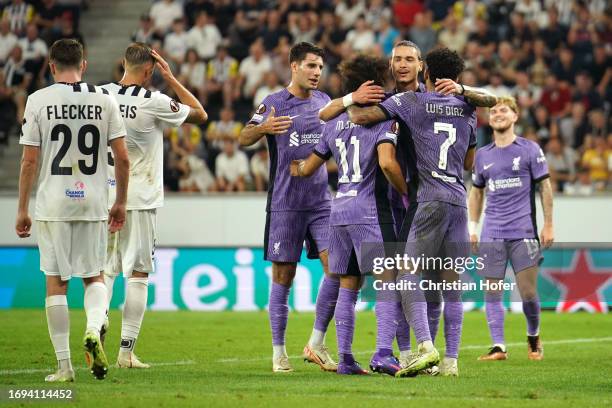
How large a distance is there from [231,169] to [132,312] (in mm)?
10587

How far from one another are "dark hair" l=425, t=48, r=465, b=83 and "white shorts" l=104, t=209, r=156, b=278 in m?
2.70

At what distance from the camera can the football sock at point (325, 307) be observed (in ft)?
33.7

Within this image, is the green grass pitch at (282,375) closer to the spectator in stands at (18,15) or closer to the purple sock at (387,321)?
the purple sock at (387,321)

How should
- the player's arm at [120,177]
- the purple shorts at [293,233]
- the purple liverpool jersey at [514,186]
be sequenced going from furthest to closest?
the purple liverpool jersey at [514,186], the purple shorts at [293,233], the player's arm at [120,177]

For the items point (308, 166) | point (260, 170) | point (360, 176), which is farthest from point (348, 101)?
point (260, 170)

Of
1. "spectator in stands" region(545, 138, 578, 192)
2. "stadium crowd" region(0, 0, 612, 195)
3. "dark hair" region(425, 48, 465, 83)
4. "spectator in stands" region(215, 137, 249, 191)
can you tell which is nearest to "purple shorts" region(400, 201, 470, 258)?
"dark hair" region(425, 48, 465, 83)

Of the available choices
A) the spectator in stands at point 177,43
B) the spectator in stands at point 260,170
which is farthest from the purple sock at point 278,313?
the spectator in stands at point 177,43

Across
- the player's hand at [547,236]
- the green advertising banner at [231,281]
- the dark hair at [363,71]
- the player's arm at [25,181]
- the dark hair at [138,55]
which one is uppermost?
the dark hair at [138,55]

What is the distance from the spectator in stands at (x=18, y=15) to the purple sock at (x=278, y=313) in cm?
1533

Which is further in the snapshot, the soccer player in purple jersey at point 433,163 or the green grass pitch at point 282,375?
the soccer player in purple jersey at point 433,163

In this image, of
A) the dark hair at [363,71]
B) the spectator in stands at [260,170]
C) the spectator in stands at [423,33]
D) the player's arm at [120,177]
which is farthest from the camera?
the spectator in stands at [423,33]

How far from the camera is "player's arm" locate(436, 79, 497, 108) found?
9.23 m

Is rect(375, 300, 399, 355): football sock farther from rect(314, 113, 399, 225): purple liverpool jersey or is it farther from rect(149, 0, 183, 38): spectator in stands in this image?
rect(149, 0, 183, 38): spectator in stands

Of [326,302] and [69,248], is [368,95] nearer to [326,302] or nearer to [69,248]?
[326,302]
